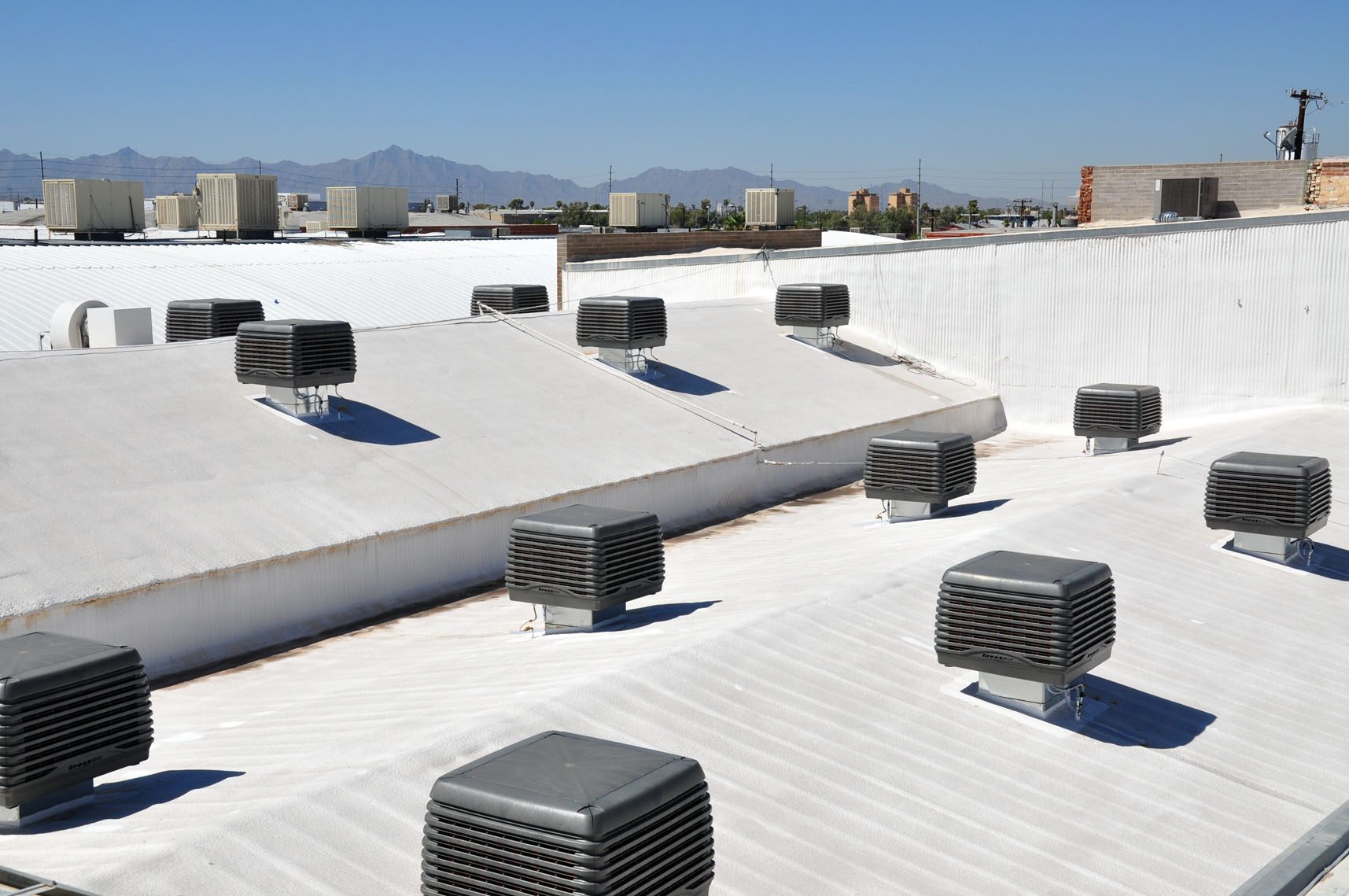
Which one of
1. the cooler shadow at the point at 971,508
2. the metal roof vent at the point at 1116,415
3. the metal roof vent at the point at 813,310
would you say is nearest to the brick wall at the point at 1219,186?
the metal roof vent at the point at 813,310

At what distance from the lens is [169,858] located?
7047mm

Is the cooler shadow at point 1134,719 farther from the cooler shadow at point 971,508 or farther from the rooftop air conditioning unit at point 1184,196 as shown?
the rooftop air conditioning unit at point 1184,196

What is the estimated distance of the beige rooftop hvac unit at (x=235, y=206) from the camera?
4394cm

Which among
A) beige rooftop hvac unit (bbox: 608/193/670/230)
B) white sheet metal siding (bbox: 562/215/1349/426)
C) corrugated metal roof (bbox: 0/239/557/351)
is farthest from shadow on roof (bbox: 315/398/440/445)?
beige rooftop hvac unit (bbox: 608/193/670/230)

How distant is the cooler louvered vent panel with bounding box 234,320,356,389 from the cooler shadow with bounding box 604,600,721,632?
6.62m

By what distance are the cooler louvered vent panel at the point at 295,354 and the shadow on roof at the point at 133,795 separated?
9224mm

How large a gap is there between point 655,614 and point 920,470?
5887 millimetres

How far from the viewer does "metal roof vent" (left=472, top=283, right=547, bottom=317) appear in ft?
98.8

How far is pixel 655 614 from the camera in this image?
538 inches

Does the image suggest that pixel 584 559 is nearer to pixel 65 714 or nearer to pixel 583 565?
pixel 583 565

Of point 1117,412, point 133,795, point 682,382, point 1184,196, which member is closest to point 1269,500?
point 1117,412

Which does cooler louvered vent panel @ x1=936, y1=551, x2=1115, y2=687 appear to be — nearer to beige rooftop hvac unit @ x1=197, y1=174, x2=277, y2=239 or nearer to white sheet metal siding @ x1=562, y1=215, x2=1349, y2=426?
white sheet metal siding @ x1=562, y1=215, x2=1349, y2=426

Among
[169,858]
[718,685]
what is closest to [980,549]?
[718,685]

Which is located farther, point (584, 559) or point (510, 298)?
point (510, 298)
